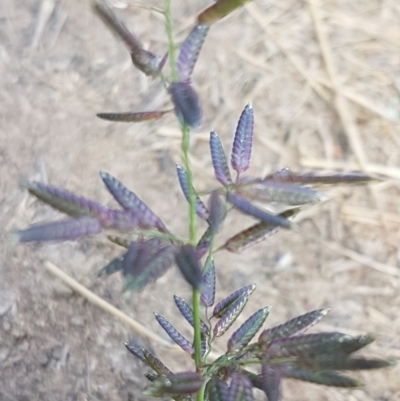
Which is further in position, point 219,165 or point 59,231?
point 219,165

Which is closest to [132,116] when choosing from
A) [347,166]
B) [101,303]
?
[101,303]

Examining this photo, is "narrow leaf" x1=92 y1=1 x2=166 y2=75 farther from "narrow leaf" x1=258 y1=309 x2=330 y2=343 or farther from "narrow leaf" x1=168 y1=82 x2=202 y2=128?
"narrow leaf" x1=258 y1=309 x2=330 y2=343

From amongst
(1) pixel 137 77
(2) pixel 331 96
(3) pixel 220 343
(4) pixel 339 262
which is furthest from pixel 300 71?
(3) pixel 220 343

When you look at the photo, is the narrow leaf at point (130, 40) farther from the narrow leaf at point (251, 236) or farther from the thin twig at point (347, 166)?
the thin twig at point (347, 166)

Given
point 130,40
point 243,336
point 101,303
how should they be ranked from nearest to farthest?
point 130,40, point 243,336, point 101,303

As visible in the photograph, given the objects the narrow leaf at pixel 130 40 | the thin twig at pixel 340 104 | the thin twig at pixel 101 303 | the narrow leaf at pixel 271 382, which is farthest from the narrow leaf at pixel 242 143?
the thin twig at pixel 340 104

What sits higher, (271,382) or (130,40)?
(130,40)

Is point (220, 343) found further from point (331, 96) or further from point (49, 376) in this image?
point (331, 96)

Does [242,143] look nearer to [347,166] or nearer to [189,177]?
[189,177]
